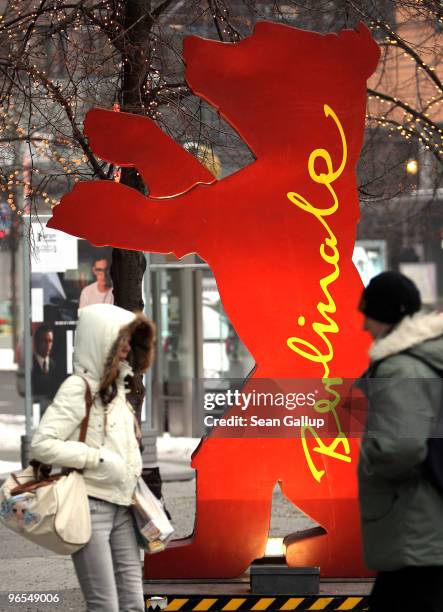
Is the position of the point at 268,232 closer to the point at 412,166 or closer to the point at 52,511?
the point at 52,511

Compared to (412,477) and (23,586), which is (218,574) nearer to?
(23,586)

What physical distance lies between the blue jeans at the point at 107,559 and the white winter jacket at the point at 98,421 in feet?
0.27

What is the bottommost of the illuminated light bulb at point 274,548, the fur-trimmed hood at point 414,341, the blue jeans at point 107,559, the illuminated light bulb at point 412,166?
the illuminated light bulb at point 274,548

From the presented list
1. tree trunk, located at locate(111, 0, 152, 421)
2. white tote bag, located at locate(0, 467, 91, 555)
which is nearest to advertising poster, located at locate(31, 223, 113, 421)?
tree trunk, located at locate(111, 0, 152, 421)

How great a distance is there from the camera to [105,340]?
16.1 feet

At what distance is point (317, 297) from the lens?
6848mm

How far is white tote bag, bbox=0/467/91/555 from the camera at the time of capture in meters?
4.68

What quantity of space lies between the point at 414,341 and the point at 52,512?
159cm

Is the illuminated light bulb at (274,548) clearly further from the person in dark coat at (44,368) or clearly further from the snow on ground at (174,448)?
the snow on ground at (174,448)

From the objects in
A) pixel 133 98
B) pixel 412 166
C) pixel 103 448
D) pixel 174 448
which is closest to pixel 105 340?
pixel 103 448

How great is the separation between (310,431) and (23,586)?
263cm

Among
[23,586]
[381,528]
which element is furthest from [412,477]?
[23,586]

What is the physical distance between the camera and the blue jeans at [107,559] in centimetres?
477

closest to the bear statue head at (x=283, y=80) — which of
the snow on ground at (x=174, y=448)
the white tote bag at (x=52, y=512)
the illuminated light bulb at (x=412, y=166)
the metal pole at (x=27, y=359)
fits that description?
the white tote bag at (x=52, y=512)
